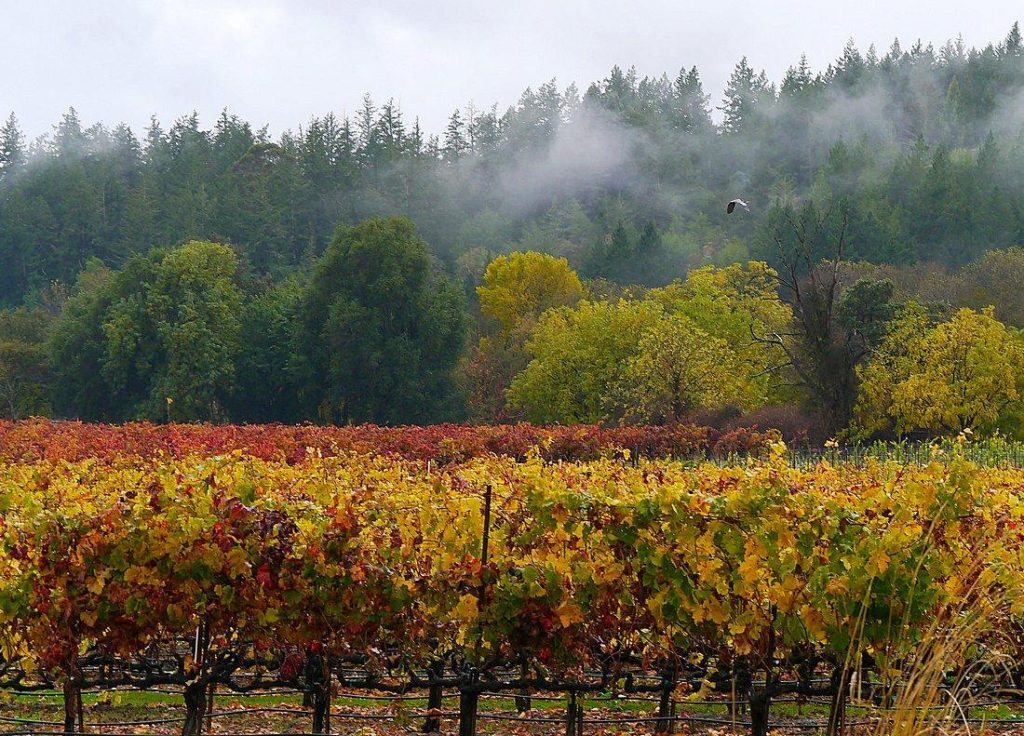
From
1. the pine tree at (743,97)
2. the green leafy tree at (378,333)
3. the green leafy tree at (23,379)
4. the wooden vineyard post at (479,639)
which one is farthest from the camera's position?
the pine tree at (743,97)

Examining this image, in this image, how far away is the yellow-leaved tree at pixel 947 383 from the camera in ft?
102

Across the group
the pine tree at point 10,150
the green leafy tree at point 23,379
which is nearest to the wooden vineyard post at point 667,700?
the green leafy tree at point 23,379

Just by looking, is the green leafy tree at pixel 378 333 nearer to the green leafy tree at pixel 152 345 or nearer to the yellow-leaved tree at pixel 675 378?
the green leafy tree at pixel 152 345

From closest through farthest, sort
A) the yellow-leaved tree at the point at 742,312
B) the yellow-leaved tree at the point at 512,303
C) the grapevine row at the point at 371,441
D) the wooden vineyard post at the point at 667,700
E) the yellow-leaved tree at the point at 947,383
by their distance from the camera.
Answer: the wooden vineyard post at the point at 667,700
the grapevine row at the point at 371,441
the yellow-leaved tree at the point at 947,383
the yellow-leaved tree at the point at 742,312
the yellow-leaved tree at the point at 512,303

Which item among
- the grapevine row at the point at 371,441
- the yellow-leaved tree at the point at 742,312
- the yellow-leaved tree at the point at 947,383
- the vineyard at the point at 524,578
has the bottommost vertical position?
the vineyard at the point at 524,578

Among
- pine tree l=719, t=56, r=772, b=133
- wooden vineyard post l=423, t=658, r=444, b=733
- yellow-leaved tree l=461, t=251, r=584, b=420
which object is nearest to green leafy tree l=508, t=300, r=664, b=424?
yellow-leaved tree l=461, t=251, r=584, b=420

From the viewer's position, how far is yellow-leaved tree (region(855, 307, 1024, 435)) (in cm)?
3098

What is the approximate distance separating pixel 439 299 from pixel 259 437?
28.4 metres

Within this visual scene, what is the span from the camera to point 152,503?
243 inches

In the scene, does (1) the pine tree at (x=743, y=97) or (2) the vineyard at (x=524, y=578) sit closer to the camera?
(2) the vineyard at (x=524, y=578)

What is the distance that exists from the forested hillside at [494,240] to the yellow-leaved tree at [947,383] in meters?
0.89

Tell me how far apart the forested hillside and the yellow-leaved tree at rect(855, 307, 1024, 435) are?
0.89 metres

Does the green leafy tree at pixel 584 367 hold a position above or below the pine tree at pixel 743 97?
below

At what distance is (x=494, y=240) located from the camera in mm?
97062
